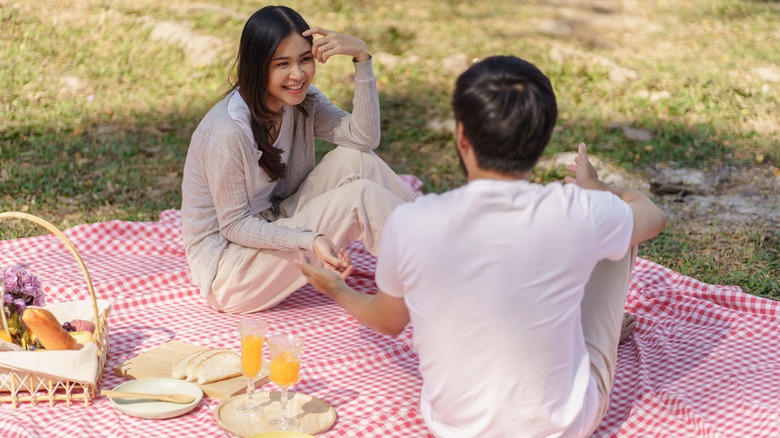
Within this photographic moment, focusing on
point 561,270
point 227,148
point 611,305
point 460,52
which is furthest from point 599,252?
point 460,52

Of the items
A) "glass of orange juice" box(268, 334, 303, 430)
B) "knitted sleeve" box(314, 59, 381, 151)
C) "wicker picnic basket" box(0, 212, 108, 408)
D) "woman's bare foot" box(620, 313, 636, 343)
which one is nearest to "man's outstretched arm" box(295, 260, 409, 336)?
"glass of orange juice" box(268, 334, 303, 430)

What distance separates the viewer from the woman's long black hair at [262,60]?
13.3 ft

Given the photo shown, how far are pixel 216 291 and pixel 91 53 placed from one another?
16.9 feet

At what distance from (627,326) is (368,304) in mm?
1650

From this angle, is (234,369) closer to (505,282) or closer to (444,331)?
(444,331)

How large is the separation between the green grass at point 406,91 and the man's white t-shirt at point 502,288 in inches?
102

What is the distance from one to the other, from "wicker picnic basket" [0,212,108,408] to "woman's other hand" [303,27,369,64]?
1408 mm

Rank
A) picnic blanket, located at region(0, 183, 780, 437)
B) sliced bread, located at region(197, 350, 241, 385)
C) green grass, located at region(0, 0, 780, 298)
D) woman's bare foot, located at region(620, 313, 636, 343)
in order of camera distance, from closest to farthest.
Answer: picnic blanket, located at region(0, 183, 780, 437), sliced bread, located at region(197, 350, 241, 385), woman's bare foot, located at region(620, 313, 636, 343), green grass, located at region(0, 0, 780, 298)

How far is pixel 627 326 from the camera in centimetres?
418

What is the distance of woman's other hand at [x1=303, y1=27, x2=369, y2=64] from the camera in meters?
4.19

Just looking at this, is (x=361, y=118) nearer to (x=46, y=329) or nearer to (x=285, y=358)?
(x=285, y=358)

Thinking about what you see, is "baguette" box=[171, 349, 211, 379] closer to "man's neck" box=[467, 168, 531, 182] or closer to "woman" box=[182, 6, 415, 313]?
"woman" box=[182, 6, 415, 313]

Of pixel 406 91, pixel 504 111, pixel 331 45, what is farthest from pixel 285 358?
pixel 406 91

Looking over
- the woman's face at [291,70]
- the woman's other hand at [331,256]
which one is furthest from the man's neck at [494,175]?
the woman's face at [291,70]
